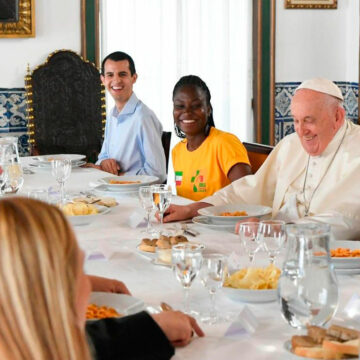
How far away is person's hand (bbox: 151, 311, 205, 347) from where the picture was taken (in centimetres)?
171

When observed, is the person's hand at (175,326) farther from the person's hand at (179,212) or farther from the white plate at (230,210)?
the person's hand at (179,212)

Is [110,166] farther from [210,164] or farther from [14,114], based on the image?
[14,114]

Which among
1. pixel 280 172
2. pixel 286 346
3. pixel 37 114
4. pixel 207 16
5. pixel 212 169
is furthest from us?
pixel 207 16

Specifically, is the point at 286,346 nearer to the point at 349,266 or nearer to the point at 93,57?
the point at 349,266

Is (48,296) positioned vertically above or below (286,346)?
above

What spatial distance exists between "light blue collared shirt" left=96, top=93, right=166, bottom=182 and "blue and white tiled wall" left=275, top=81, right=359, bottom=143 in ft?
7.15

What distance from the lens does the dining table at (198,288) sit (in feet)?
5.63

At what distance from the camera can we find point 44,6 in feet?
20.6

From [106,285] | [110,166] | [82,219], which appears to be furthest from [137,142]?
[106,285]

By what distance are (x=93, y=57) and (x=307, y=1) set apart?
1970mm

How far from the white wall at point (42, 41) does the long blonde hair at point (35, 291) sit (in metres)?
5.24

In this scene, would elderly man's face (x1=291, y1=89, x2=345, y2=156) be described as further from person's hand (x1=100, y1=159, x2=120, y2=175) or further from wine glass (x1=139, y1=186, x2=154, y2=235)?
person's hand (x1=100, y1=159, x2=120, y2=175)

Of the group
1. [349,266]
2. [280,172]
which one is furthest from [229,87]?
[349,266]

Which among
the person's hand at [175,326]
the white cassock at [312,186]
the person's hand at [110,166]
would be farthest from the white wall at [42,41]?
the person's hand at [175,326]
